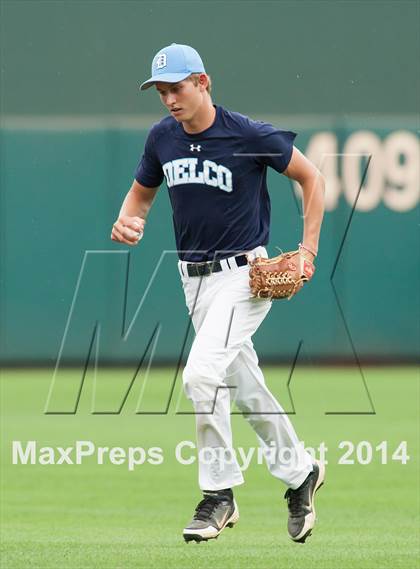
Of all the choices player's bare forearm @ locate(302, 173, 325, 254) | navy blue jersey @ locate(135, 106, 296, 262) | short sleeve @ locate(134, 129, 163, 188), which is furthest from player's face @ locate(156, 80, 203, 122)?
player's bare forearm @ locate(302, 173, 325, 254)

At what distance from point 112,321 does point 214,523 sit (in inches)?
297

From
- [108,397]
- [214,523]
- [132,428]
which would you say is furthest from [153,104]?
[214,523]

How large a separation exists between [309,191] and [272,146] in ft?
0.81

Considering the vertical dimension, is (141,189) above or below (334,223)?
above

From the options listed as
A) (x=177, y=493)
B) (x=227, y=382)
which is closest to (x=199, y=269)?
(x=227, y=382)

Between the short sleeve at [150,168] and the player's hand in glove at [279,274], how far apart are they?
661 mm

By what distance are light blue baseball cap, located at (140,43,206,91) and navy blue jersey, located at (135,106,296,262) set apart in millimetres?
331

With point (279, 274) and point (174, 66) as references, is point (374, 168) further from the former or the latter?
point (174, 66)

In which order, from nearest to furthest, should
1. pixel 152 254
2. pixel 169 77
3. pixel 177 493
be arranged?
pixel 169 77, pixel 177 493, pixel 152 254

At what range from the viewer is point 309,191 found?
204 inches

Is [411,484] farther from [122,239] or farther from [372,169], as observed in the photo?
[372,169]

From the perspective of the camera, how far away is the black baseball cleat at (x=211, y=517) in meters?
4.92

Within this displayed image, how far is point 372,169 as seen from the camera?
42.5 feet

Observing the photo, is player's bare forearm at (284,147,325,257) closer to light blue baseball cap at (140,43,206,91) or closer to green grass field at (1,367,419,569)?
light blue baseball cap at (140,43,206,91)
